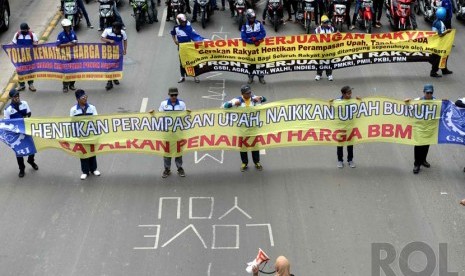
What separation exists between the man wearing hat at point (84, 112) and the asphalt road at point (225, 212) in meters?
0.23

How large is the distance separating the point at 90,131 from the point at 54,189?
4.11 ft

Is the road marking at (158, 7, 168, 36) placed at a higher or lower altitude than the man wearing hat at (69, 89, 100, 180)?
higher

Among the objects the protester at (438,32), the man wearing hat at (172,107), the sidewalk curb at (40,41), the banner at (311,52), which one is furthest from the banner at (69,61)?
the protester at (438,32)

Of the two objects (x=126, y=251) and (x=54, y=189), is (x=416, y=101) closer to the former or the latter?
(x=126, y=251)

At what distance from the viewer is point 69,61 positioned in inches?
665

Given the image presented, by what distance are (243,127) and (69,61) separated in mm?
5769

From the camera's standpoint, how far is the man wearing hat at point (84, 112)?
1295 cm

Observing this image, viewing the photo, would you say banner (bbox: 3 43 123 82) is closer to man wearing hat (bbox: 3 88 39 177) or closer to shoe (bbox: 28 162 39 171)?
man wearing hat (bbox: 3 88 39 177)

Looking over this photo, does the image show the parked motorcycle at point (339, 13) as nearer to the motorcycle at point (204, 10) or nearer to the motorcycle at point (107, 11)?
the motorcycle at point (204, 10)

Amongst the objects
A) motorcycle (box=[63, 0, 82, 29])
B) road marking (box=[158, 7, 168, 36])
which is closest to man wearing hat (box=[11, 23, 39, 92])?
motorcycle (box=[63, 0, 82, 29])

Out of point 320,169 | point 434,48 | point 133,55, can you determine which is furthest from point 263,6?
point 320,169

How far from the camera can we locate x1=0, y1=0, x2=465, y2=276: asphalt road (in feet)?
36.1

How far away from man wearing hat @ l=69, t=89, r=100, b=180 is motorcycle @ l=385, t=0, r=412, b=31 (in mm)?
9997

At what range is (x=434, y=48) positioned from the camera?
55.8ft
